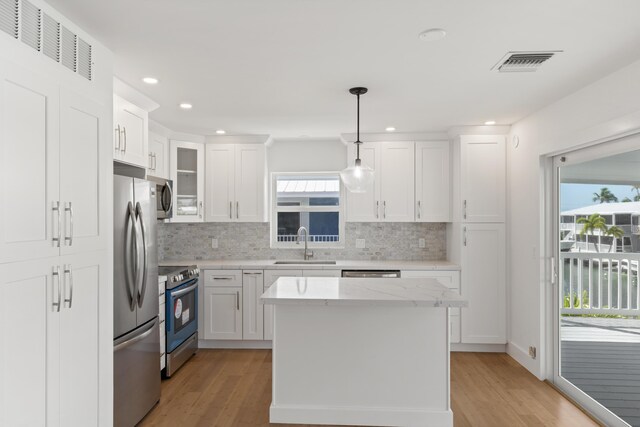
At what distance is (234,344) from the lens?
4.74 m

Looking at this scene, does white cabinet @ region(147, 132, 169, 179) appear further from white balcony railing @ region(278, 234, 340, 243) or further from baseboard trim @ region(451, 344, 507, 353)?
baseboard trim @ region(451, 344, 507, 353)

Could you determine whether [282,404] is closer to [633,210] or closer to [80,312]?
Result: [80,312]

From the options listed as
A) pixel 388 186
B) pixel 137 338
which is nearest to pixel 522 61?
pixel 388 186

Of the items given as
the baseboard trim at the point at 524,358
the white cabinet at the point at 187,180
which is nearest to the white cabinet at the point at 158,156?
the white cabinet at the point at 187,180

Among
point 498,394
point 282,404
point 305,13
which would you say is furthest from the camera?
point 498,394

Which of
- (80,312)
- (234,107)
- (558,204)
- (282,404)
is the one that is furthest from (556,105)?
(80,312)

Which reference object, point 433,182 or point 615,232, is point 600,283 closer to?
point 615,232

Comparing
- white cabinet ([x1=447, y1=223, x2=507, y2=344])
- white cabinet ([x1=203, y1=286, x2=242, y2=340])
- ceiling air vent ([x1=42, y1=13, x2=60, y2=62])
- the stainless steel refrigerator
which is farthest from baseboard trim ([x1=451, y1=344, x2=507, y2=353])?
ceiling air vent ([x1=42, y1=13, x2=60, y2=62])

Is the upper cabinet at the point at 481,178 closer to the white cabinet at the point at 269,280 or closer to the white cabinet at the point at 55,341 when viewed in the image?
the white cabinet at the point at 269,280

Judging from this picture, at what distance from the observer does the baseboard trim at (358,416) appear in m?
2.90

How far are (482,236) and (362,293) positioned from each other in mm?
2181

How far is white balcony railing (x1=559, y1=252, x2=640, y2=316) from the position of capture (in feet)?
9.16

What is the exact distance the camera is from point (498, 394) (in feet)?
11.2

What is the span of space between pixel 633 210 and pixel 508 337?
6.99ft
